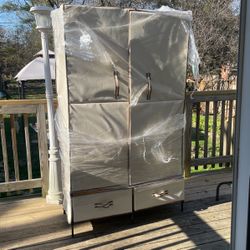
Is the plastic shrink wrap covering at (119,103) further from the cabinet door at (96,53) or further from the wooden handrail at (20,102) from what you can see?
the wooden handrail at (20,102)

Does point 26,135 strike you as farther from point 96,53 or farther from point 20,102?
point 96,53

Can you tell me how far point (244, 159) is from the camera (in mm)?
629

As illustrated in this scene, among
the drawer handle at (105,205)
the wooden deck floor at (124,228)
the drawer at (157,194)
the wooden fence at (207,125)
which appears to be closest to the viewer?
the wooden deck floor at (124,228)

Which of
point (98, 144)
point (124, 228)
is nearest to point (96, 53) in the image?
point (98, 144)

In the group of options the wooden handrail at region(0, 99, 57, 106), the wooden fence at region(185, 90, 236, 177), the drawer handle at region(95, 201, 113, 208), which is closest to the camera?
the drawer handle at region(95, 201, 113, 208)

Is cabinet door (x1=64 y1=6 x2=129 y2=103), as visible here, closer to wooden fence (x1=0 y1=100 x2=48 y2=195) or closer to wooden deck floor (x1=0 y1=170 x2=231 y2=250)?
wooden fence (x1=0 y1=100 x2=48 y2=195)

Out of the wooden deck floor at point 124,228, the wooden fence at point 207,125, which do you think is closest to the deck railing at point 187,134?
the wooden fence at point 207,125

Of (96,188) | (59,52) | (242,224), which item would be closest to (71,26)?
(59,52)

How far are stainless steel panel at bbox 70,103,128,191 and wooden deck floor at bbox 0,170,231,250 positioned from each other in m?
0.34

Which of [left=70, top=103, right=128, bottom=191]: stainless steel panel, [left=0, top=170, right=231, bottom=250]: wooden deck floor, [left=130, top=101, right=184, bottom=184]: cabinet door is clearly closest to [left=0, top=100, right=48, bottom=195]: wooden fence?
[left=0, top=170, right=231, bottom=250]: wooden deck floor

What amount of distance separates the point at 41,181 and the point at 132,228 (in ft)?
2.98

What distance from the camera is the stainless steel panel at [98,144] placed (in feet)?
6.73

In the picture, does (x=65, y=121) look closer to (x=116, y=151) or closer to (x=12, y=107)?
(x=116, y=151)

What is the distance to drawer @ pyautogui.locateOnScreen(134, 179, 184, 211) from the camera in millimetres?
2291
